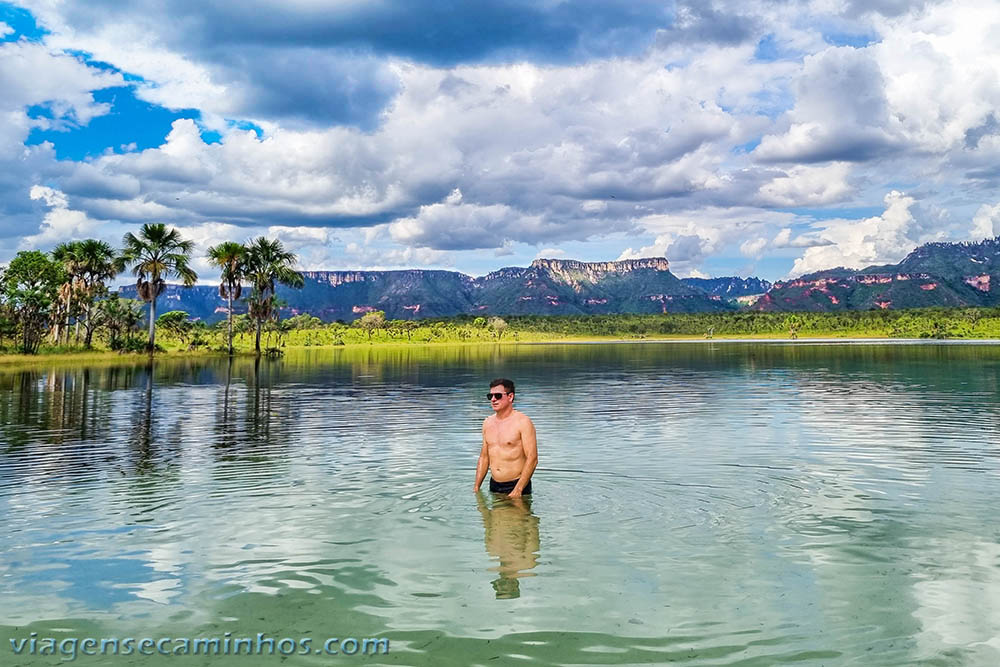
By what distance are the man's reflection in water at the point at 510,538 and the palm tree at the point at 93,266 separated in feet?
347

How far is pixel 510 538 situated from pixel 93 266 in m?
112

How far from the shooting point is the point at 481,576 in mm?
12500

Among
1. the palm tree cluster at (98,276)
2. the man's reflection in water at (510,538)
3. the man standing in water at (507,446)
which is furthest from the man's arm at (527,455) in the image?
the palm tree cluster at (98,276)

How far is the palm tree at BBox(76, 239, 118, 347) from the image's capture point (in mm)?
106562

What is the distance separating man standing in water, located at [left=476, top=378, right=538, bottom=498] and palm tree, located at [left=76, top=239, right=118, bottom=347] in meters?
105

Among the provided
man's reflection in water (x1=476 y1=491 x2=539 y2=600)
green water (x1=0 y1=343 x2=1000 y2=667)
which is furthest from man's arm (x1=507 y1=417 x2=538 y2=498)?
green water (x1=0 y1=343 x2=1000 y2=667)

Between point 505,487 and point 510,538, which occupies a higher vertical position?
point 505,487

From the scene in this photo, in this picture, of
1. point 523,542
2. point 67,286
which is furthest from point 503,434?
point 67,286

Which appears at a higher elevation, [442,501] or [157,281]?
[157,281]

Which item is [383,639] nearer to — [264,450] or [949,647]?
[949,647]

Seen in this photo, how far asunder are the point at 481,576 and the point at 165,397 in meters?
41.5

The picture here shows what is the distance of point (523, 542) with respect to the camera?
47.4 feet

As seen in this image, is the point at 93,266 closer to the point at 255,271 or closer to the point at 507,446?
the point at 255,271

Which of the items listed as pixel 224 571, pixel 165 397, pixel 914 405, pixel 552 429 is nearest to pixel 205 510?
pixel 224 571
